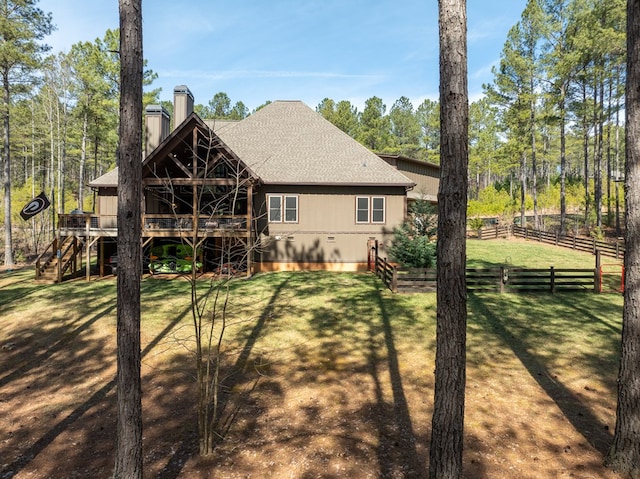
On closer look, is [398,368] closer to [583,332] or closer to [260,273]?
[583,332]

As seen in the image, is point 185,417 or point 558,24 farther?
point 558,24

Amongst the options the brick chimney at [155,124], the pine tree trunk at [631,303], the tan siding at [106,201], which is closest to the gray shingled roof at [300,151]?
the brick chimney at [155,124]

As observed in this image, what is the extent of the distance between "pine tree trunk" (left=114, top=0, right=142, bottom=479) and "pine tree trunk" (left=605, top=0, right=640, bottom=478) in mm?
7032

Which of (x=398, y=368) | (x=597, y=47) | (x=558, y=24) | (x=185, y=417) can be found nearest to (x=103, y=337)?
(x=185, y=417)

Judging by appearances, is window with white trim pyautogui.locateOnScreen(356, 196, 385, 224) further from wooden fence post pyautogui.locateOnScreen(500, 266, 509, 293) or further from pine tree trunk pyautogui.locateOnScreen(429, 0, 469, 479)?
pine tree trunk pyautogui.locateOnScreen(429, 0, 469, 479)

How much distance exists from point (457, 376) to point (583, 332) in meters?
9.28

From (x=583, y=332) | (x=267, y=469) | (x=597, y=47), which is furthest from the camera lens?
(x=597, y=47)

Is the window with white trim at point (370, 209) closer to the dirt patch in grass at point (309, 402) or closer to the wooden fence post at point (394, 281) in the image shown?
the wooden fence post at point (394, 281)

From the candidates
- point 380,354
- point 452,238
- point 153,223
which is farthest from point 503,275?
point 153,223

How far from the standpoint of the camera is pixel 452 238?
Result: 172 inches

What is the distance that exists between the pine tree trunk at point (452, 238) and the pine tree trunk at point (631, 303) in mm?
3064

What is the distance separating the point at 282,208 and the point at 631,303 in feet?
56.0

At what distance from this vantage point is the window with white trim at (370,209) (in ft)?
70.0

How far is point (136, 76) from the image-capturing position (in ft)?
17.3
